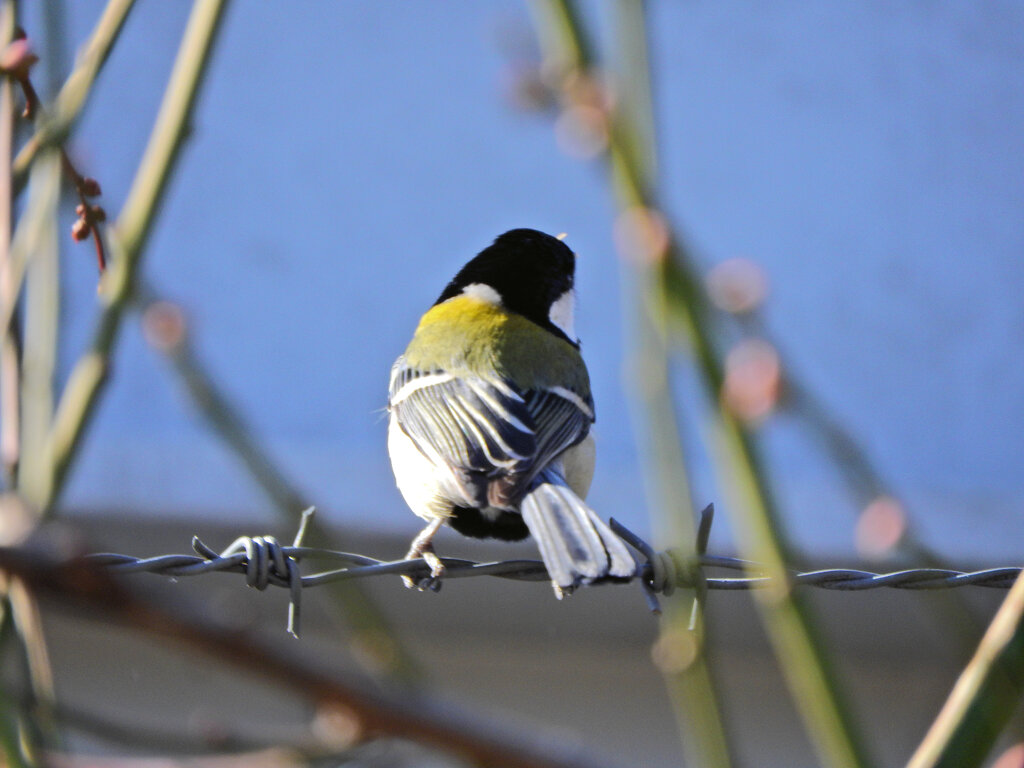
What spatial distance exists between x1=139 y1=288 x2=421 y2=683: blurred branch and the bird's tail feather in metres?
0.24

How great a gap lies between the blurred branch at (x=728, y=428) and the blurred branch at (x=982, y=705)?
0.29 feet

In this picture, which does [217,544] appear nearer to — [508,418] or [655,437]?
[508,418]

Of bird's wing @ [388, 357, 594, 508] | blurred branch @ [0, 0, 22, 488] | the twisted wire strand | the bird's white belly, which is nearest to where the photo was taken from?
blurred branch @ [0, 0, 22, 488]

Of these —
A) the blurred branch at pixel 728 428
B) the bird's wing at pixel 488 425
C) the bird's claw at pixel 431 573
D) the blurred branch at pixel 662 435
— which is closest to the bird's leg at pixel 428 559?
the bird's claw at pixel 431 573

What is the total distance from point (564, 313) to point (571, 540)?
1.35 meters

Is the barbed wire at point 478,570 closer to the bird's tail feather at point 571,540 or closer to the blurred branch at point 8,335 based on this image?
the bird's tail feather at point 571,540

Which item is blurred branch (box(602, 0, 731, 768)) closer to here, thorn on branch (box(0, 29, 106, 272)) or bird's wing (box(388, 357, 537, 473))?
thorn on branch (box(0, 29, 106, 272))

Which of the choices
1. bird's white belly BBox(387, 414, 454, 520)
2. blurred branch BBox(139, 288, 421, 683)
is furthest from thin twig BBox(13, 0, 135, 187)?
bird's white belly BBox(387, 414, 454, 520)

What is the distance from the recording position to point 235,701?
13.9ft

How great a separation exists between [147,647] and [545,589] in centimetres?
140

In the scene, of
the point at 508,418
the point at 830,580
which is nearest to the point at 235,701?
the point at 508,418

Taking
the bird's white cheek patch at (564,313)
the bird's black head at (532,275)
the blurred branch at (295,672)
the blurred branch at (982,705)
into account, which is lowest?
the bird's white cheek patch at (564,313)

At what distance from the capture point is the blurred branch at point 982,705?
0.88 meters

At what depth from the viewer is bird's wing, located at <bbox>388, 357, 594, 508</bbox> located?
2057 mm
